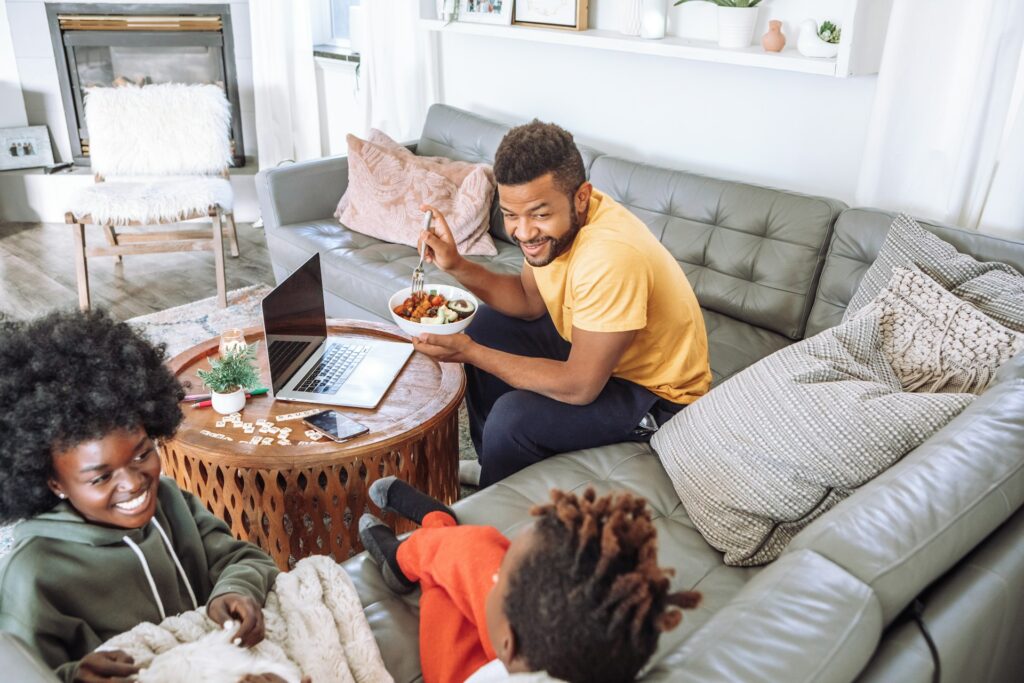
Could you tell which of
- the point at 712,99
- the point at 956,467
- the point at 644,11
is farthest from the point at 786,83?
the point at 956,467

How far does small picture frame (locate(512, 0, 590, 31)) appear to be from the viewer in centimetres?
322

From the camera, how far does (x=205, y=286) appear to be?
3.94m

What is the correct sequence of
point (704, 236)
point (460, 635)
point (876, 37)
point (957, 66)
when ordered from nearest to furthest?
point (460, 635) → point (957, 66) → point (876, 37) → point (704, 236)

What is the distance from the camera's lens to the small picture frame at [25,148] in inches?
177

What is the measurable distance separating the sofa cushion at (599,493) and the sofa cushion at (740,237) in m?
0.77

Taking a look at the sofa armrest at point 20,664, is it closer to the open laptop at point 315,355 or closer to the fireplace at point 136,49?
the open laptop at point 315,355

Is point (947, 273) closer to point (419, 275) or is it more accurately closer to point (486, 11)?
point (419, 275)

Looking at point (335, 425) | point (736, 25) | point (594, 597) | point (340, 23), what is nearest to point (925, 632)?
point (594, 597)

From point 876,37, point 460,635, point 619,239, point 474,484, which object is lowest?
point 474,484

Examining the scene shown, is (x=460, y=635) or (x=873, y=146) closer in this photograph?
(x=460, y=635)

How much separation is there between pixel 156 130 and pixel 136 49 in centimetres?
104

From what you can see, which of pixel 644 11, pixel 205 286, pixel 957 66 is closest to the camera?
pixel 957 66

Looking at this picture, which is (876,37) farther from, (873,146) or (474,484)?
(474,484)

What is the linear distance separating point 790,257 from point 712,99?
87 centimetres
